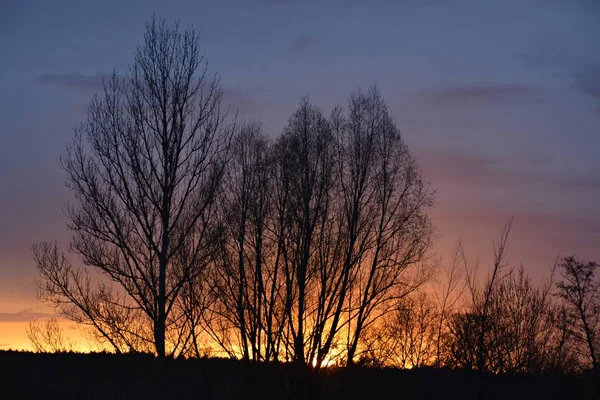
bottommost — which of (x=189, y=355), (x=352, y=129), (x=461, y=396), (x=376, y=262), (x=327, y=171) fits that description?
(x=461, y=396)

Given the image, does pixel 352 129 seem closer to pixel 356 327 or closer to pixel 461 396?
pixel 356 327

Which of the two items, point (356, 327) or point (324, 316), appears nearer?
point (324, 316)

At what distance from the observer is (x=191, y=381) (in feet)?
71.4

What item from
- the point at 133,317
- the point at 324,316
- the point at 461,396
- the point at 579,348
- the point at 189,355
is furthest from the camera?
the point at 579,348

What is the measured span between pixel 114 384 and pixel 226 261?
4.99m

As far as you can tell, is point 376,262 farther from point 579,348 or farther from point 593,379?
point 579,348

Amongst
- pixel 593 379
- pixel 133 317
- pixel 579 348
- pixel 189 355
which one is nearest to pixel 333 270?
pixel 189 355

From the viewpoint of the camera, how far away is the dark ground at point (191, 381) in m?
19.0

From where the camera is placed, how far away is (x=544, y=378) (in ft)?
78.6

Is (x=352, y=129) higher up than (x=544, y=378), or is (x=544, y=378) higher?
(x=352, y=129)

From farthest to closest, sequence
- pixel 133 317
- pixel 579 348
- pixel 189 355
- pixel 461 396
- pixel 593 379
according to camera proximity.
→ pixel 579 348, pixel 593 379, pixel 461 396, pixel 133 317, pixel 189 355

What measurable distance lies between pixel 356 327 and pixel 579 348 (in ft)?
57.8

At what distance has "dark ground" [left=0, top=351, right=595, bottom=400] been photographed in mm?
18953

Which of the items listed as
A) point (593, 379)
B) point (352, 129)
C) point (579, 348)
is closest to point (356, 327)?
point (352, 129)
